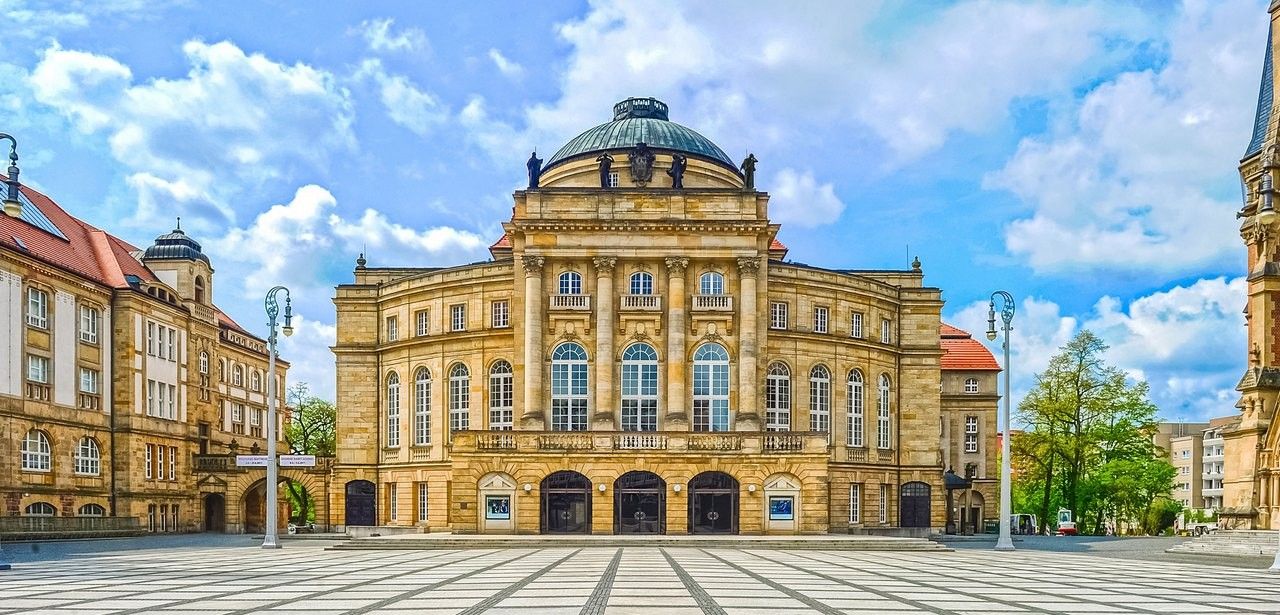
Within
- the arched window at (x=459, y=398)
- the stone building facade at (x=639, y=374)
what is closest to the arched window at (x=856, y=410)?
the stone building facade at (x=639, y=374)

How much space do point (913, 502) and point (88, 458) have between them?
44840 mm

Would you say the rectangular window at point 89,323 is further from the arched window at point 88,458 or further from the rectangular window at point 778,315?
the rectangular window at point 778,315

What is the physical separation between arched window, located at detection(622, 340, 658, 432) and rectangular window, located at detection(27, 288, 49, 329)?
1178 inches

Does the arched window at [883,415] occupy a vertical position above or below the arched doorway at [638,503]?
above

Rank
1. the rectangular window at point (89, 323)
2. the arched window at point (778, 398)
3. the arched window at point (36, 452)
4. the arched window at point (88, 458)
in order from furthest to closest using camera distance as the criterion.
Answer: the rectangular window at point (89, 323) < the arched window at point (88, 458) < the arched window at point (778, 398) < the arched window at point (36, 452)

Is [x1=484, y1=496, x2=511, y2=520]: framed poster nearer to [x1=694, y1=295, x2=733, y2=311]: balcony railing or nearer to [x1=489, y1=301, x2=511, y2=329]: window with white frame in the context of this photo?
[x1=489, y1=301, x2=511, y2=329]: window with white frame

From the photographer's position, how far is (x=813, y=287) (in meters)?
61.7

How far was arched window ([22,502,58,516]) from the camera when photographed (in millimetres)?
59281

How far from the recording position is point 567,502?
5306 centimetres

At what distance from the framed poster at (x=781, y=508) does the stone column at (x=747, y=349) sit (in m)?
4.51

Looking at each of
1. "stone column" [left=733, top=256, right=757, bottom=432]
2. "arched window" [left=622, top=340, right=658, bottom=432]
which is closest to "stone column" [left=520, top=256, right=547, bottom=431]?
"arched window" [left=622, top=340, right=658, bottom=432]

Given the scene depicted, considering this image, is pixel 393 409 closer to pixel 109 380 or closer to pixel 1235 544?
pixel 109 380

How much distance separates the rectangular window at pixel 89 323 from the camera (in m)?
65.7

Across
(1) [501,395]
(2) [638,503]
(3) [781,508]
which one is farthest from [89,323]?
(3) [781,508]
